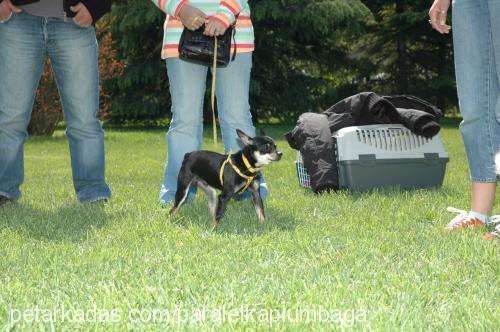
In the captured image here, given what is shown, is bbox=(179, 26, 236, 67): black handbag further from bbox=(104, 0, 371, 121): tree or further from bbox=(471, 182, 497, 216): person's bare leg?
bbox=(104, 0, 371, 121): tree

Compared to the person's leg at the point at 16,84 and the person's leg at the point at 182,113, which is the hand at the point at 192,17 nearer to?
the person's leg at the point at 182,113

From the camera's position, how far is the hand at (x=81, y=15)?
475 centimetres

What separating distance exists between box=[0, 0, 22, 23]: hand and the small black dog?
5.14 ft

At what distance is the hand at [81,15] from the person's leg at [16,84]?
0.25m

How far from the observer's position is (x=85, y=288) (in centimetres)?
270

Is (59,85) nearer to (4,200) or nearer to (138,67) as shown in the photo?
(4,200)

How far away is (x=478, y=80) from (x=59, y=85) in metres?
2.85

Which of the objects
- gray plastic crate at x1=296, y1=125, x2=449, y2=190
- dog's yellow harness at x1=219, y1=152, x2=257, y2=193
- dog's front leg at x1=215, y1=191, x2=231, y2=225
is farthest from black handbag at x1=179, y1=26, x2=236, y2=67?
gray plastic crate at x1=296, y1=125, x2=449, y2=190

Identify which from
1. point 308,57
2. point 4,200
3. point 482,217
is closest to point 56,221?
point 4,200

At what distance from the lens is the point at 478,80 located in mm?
3793

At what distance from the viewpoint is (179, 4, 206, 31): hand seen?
4520 mm

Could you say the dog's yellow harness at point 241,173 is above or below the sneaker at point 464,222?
above

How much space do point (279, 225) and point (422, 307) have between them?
1666mm

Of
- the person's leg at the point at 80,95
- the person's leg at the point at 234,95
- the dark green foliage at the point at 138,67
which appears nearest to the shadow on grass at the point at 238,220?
the person's leg at the point at 234,95
